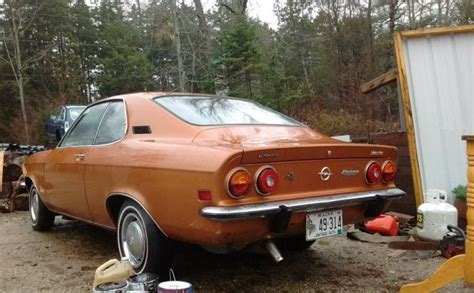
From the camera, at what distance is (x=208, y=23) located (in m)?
27.5

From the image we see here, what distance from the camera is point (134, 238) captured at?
346 cm

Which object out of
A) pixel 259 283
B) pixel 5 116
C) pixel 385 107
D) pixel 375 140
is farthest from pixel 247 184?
pixel 5 116

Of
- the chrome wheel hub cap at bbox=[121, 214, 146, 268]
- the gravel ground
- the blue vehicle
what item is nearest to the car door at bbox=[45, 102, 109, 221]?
the gravel ground

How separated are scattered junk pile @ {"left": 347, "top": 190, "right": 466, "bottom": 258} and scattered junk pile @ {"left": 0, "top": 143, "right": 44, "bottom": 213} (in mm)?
5260

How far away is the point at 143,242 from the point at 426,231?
281 centimetres

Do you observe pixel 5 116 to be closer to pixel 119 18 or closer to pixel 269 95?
pixel 119 18

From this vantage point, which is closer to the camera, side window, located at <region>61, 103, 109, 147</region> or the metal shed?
side window, located at <region>61, 103, 109, 147</region>

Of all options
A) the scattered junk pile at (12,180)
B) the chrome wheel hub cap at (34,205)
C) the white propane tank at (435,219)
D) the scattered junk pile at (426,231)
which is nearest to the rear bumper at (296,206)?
the scattered junk pile at (426,231)

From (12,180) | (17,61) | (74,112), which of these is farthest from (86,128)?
(17,61)

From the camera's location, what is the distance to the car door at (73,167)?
4227 millimetres

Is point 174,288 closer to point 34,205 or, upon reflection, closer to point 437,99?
point 34,205

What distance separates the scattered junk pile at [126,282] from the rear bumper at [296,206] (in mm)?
455

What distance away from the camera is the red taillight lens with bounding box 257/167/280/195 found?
283 centimetres

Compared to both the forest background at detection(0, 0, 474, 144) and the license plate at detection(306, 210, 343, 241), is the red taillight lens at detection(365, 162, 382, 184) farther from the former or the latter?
the forest background at detection(0, 0, 474, 144)
